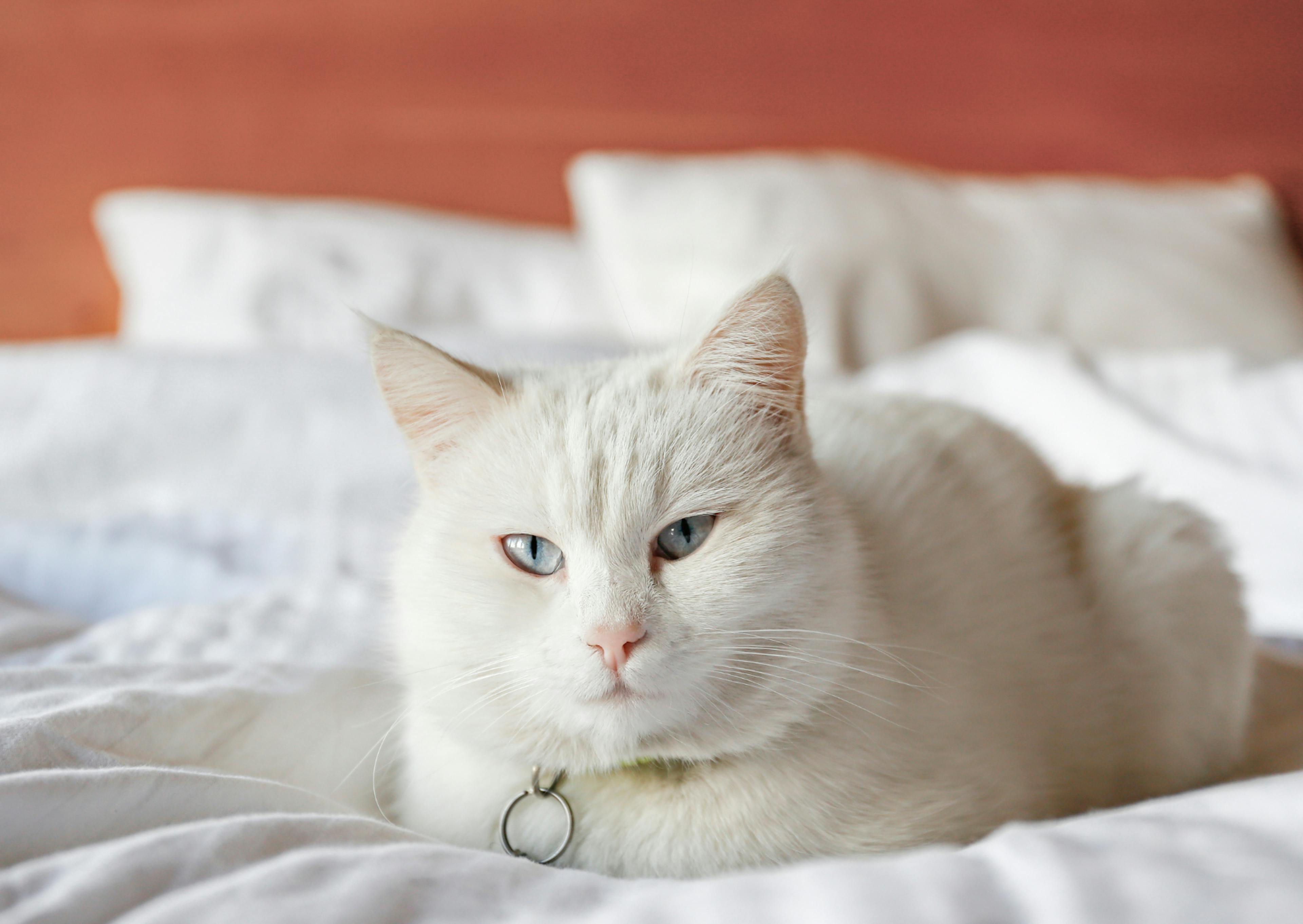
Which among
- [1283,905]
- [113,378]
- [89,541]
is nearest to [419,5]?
[113,378]

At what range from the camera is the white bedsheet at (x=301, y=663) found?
0.55 m

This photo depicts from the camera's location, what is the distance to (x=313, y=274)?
82.6 inches

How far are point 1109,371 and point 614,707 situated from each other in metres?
1.43

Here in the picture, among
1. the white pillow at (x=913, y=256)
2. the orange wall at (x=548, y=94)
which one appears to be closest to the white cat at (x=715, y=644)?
the white pillow at (x=913, y=256)

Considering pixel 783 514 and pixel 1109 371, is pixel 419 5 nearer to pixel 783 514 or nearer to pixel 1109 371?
pixel 1109 371

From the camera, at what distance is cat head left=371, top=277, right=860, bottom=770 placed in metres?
0.76

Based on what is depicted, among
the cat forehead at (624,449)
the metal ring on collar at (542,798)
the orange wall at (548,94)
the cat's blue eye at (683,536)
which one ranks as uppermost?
the orange wall at (548,94)

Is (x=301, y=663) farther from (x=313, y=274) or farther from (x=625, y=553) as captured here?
(x=313, y=274)

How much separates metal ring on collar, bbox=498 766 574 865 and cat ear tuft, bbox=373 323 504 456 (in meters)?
0.33

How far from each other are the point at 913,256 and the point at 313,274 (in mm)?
1348

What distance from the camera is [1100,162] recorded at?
8.82 ft

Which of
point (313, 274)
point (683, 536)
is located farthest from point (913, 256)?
point (683, 536)

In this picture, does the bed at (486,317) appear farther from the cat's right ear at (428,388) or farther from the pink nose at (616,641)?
the cat's right ear at (428,388)

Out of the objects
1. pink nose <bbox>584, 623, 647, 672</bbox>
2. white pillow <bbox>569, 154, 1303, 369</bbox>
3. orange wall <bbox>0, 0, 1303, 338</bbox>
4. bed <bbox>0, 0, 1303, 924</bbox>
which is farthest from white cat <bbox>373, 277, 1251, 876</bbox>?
orange wall <bbox>0, 0, 1303, 338</bbox>
